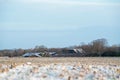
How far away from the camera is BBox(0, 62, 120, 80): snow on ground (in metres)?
15.4

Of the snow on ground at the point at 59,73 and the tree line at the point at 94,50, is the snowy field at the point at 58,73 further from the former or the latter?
the tree line at the point at 94,50

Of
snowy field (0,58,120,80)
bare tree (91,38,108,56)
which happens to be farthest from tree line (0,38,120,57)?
snowy field (0,58,120,80)

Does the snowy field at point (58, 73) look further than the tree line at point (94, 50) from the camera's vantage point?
No

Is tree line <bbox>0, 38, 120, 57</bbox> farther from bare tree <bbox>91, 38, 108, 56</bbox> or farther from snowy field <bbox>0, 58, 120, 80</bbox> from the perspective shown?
snowy field <bbox>0, 58, 120, 80</bbox>

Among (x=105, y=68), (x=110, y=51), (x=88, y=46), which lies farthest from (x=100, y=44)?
(x=105, y=68)

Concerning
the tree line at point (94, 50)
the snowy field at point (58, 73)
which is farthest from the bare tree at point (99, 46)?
the snowy field at point (58, 73)

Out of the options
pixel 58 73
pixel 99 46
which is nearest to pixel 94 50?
pixel 99 46

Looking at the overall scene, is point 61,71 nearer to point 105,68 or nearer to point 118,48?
point 105,68

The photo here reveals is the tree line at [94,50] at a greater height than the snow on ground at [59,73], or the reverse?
the tree line at [94,50]

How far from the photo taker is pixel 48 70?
16.4 metres

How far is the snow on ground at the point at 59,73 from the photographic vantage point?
15.4m

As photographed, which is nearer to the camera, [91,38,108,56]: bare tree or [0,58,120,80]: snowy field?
[0,58,120,80]: snowy field

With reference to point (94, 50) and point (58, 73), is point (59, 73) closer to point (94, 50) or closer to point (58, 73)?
point (58, 73)

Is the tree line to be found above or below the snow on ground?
above
